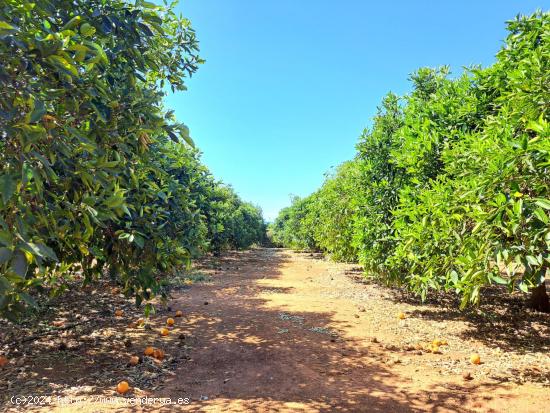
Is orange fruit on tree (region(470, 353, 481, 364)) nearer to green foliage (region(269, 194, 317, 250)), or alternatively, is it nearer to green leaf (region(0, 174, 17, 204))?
green leaf (region(0, 174, 17, 204))

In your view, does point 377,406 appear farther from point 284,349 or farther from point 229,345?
point 229,345

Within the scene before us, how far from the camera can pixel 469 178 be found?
6.34m

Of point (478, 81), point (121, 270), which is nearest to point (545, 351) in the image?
point (478, 81)

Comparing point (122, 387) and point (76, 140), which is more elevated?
point (76, 140)

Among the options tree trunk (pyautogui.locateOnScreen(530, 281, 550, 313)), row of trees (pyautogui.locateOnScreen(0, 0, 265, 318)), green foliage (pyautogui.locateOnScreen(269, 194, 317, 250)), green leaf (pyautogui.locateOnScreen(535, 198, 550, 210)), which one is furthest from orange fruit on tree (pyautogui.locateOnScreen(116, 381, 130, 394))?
green foliage (pyautogui.locateOnScreen(269, 194, 317, 250))

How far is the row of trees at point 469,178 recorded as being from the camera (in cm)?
438

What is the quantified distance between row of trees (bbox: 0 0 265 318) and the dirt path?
194 centimetres

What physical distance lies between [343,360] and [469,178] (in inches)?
152

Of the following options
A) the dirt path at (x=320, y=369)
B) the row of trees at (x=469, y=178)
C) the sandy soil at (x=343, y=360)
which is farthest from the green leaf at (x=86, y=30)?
the row of trees at (x=469, y=178)

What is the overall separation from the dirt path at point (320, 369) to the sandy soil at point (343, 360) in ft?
0.06

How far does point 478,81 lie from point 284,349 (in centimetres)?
726

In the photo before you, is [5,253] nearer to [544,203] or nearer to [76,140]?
[76,140]

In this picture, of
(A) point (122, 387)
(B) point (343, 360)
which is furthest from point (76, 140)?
(B) point (343, 360)

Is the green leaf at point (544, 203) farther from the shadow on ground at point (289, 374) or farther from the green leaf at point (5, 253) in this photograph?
the green leaf at point (5, 253)
